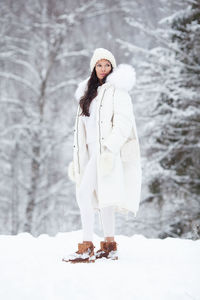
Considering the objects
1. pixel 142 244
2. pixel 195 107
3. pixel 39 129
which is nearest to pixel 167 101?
pixel 195 107

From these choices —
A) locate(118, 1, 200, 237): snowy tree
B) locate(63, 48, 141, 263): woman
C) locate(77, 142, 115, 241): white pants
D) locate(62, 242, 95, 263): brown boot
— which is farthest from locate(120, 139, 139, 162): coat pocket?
locate(118, 1, 200, 237): snowy tree

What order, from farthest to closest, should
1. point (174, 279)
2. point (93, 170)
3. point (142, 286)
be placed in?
point (93, 170)
point (174, 279)
point (142, 286)

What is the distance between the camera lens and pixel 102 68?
3.85 m

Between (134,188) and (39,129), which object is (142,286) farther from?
(39,129)

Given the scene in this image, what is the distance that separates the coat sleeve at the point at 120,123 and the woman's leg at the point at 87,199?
25 centimetres

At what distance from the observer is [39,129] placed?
10.2 meters

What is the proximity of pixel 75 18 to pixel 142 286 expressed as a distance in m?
9.99

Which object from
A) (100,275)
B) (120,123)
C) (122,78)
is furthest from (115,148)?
(100,275)

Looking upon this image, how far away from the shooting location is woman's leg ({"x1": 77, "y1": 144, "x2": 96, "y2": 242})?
11.5 ft

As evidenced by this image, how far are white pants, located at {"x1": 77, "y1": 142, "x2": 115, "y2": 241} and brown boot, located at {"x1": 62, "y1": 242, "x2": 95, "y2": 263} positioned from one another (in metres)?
0.10

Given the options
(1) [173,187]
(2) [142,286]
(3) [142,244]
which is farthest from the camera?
(1) [173,187]

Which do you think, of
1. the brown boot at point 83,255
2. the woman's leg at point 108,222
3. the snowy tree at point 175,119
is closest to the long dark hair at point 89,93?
the woman's leg at point 108,222

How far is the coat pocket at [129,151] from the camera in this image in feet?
12.0

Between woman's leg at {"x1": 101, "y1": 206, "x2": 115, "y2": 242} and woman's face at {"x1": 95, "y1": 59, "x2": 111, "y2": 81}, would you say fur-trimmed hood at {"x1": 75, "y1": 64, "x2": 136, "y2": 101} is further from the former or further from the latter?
woman's leg at {"x1": 101, "y1": 206, "x2": 115, "y2": 242}
